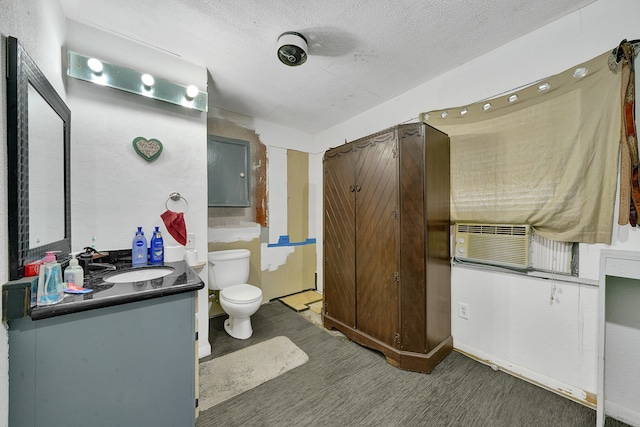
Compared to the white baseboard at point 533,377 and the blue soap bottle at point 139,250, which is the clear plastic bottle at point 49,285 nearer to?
the blue soap bottle at point 139,250

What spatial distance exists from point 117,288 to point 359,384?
157 centimetres

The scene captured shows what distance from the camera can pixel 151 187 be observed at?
69.3 inches

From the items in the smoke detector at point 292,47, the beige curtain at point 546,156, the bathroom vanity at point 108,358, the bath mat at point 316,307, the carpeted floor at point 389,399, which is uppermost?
the smoke detector at point 292,47

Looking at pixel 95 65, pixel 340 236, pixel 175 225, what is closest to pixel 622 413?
pixel 340 236

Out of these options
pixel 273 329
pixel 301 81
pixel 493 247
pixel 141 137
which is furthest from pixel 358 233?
pixel 141 137

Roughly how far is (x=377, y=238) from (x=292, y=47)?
1546 millimetres

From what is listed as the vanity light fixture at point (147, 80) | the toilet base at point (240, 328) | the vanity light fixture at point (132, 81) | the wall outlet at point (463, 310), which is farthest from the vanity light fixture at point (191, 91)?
the wall outlet at point (463, 310)

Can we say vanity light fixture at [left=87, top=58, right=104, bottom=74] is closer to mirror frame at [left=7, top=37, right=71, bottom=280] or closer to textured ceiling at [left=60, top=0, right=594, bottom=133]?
textured ceiling at [left=60, top=0, right=594, bottom=133]

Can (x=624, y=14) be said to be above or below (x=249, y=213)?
above

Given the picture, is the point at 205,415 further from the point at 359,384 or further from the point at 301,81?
the point at 301,81

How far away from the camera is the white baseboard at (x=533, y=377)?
1.41 meters

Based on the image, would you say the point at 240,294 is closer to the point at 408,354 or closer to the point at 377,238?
the point at 377,238

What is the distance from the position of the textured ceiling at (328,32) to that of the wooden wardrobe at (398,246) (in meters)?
0.60

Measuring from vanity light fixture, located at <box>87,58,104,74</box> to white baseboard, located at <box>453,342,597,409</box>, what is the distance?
3.33 meters
